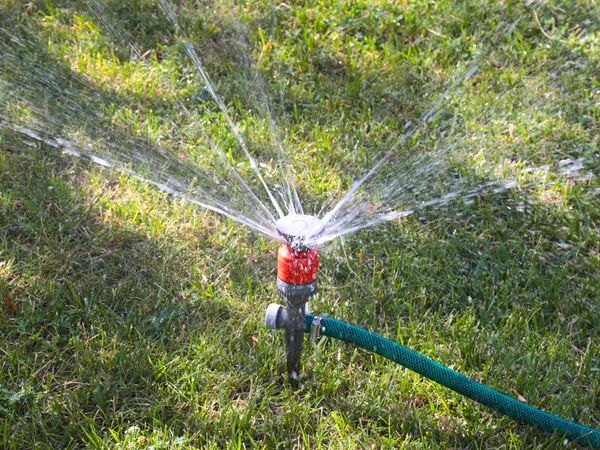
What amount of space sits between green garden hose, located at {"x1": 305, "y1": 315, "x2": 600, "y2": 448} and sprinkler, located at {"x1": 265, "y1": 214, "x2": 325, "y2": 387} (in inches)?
2.0

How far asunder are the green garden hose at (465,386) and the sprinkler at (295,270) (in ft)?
0.17

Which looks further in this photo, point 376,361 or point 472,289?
point 472,289

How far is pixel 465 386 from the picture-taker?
7.01ft

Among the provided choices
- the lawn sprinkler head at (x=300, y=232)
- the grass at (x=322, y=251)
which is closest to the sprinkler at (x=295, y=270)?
the lawn sprinkler head at (x=300, y=232)

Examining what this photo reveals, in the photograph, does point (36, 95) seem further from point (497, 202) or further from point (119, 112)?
point (497, 202)

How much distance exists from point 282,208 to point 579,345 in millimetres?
1269

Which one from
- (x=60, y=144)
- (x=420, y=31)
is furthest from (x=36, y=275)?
(x=420, y=31)

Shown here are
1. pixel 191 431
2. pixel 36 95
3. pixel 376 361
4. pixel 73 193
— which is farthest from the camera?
pixel 36 95

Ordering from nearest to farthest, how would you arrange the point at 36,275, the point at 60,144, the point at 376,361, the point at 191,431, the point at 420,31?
the point at 191,431 → the point at 376,361 → the point at 36,275 → the point at 60,144 → the point at 420,31

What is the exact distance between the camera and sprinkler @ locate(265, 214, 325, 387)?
6.59 ft

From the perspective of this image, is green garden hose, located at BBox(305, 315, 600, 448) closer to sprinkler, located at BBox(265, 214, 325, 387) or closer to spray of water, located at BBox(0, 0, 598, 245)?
sprinkler, located at BBox(265, 214, 325, 387)

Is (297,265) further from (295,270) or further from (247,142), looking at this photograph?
(247,142)

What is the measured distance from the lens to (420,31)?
4.13 m

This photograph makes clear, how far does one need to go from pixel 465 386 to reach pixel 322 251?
92 cm
